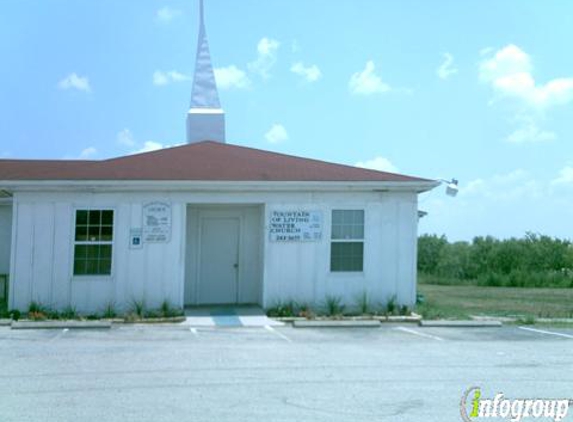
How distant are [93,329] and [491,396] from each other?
8209 millimetres

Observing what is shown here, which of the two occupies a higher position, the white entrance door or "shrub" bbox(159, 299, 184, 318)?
the white entrance door

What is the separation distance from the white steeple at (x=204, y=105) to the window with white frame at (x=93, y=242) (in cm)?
844

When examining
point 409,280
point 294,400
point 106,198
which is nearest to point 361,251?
point 409,280

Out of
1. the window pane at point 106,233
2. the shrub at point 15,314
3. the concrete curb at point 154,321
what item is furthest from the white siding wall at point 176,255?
the concrete curb at point 154,321

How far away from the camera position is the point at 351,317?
14.4 meters

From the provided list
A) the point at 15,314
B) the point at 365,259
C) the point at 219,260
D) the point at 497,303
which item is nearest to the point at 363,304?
the point at 365,259

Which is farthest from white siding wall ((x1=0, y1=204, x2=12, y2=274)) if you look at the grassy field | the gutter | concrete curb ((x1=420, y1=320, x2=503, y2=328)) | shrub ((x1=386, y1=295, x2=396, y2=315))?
concrete curb ((x1=420, y1=320, x2=503, y2=328))

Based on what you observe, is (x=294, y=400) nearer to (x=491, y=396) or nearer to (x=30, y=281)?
(x=491, y=396)

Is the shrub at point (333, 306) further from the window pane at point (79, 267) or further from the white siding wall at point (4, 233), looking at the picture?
the white siding wall at point (4, 233)

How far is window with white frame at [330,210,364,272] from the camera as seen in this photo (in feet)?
50.2

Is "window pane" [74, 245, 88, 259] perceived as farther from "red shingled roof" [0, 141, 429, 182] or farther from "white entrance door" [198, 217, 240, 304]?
"white entrance door" [198, 217, 240, 304]

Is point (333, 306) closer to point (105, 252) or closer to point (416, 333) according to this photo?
point (416, 333)

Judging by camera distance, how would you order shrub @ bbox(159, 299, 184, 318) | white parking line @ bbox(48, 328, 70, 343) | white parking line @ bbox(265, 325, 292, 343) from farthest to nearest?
shrub @ bbox(159, 299, 184, 318) → white parking line @ bbox(265, 325, 292, 343) → white parking line @ bbox(48, 328, 70, 343)

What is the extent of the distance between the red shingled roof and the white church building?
48 millimetres
